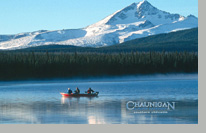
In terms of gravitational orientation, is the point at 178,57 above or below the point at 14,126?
above

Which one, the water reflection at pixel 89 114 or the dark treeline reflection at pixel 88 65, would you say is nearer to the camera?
the water reflection at pixel 89 114

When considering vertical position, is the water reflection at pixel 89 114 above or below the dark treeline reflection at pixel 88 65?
below

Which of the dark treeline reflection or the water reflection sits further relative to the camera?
the dark treeline reflection

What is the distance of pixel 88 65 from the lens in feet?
387

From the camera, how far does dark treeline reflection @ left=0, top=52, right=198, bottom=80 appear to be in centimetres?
10875

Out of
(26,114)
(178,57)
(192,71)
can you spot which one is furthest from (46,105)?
(178,57)

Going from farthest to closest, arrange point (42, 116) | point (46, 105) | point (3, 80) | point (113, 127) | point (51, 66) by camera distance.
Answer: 1. point (51, 66)
2. point (3, 80)
3. point (46, 105)
4. point (42, 116)
5. point (113, 127)

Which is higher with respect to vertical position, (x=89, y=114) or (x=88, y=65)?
(x=88, y=65)

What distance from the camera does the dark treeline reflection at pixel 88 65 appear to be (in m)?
109

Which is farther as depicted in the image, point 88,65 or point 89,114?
point 88,65

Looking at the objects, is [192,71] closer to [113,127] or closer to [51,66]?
[51,66]

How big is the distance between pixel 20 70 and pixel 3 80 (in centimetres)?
572

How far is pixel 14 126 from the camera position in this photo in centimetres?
3131

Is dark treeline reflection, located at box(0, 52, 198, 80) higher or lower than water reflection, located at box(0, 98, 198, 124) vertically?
higher
